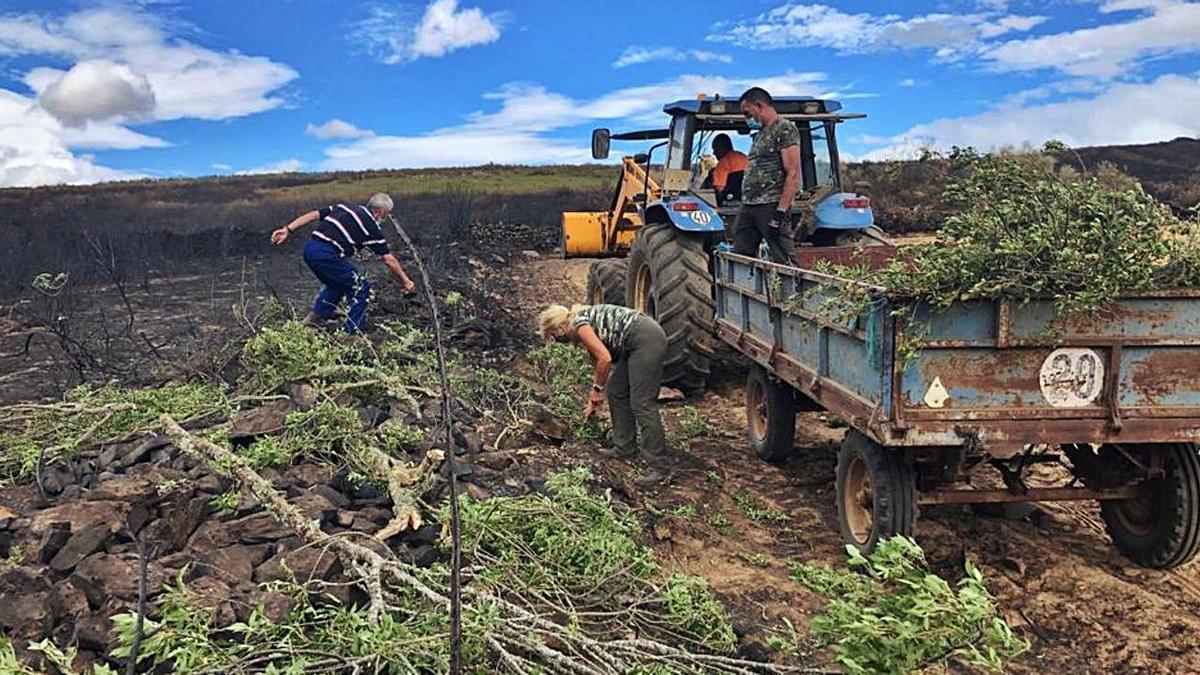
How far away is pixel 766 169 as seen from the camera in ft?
21.9

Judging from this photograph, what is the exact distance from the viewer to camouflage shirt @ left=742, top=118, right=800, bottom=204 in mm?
6586

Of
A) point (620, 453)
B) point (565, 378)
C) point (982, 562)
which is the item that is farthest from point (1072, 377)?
point (565, 378)

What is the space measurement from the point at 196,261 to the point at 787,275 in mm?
16745

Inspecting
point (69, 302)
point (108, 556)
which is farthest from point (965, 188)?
point (69, 302)

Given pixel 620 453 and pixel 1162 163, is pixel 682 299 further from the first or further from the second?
pixel 1162 163

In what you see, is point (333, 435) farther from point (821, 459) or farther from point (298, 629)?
point (821, 459)

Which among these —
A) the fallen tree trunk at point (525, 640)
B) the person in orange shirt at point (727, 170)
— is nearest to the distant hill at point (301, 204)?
the person in orange shirt at point (727, 170)

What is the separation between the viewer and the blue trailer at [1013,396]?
3.93 m

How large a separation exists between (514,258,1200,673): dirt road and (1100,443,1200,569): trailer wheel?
0.12 m

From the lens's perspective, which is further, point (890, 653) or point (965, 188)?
point (965, 188)

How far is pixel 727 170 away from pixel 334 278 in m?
3.54

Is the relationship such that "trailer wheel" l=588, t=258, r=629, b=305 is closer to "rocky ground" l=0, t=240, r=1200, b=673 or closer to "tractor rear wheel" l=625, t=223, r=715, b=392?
"tractor rear wheel" l=625, t=223, r=715, b=392

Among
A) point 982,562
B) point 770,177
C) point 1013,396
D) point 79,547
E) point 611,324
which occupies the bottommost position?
point 982,562

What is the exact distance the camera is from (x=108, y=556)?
11.8ft
